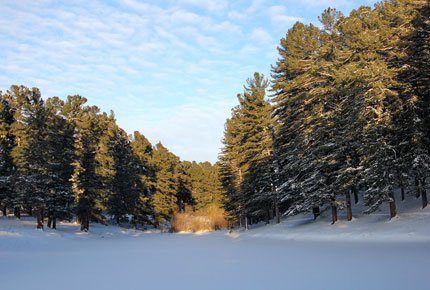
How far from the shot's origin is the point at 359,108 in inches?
950

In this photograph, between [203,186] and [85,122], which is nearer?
[85,122]

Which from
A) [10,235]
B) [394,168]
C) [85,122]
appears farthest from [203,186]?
[394,168]

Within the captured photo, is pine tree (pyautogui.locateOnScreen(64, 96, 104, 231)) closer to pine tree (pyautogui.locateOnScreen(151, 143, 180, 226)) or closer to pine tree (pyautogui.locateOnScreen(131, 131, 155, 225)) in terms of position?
pine tree (pyautogui.locateOnScreen(131, 131, 155, 225))

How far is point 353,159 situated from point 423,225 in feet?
25.1

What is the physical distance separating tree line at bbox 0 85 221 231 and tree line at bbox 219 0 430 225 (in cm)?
2371

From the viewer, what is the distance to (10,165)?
142 feet

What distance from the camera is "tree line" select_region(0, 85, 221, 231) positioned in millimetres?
37531

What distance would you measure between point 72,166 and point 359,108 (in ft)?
117

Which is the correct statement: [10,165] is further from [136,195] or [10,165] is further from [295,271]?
[295,271]

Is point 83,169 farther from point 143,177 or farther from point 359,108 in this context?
point 359,108

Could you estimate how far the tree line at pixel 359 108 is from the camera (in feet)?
73.4

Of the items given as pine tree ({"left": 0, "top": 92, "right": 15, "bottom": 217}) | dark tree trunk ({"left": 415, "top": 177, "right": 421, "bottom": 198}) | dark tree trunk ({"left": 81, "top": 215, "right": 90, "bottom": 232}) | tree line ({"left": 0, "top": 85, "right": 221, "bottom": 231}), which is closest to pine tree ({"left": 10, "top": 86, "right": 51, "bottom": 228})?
tree line ({"left": 0, "top": 85, "right": 221, "bottom": 231})

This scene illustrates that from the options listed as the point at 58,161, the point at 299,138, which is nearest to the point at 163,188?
the point at 58,161

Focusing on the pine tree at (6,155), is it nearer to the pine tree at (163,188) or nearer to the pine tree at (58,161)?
the pine tree at (58,161)
